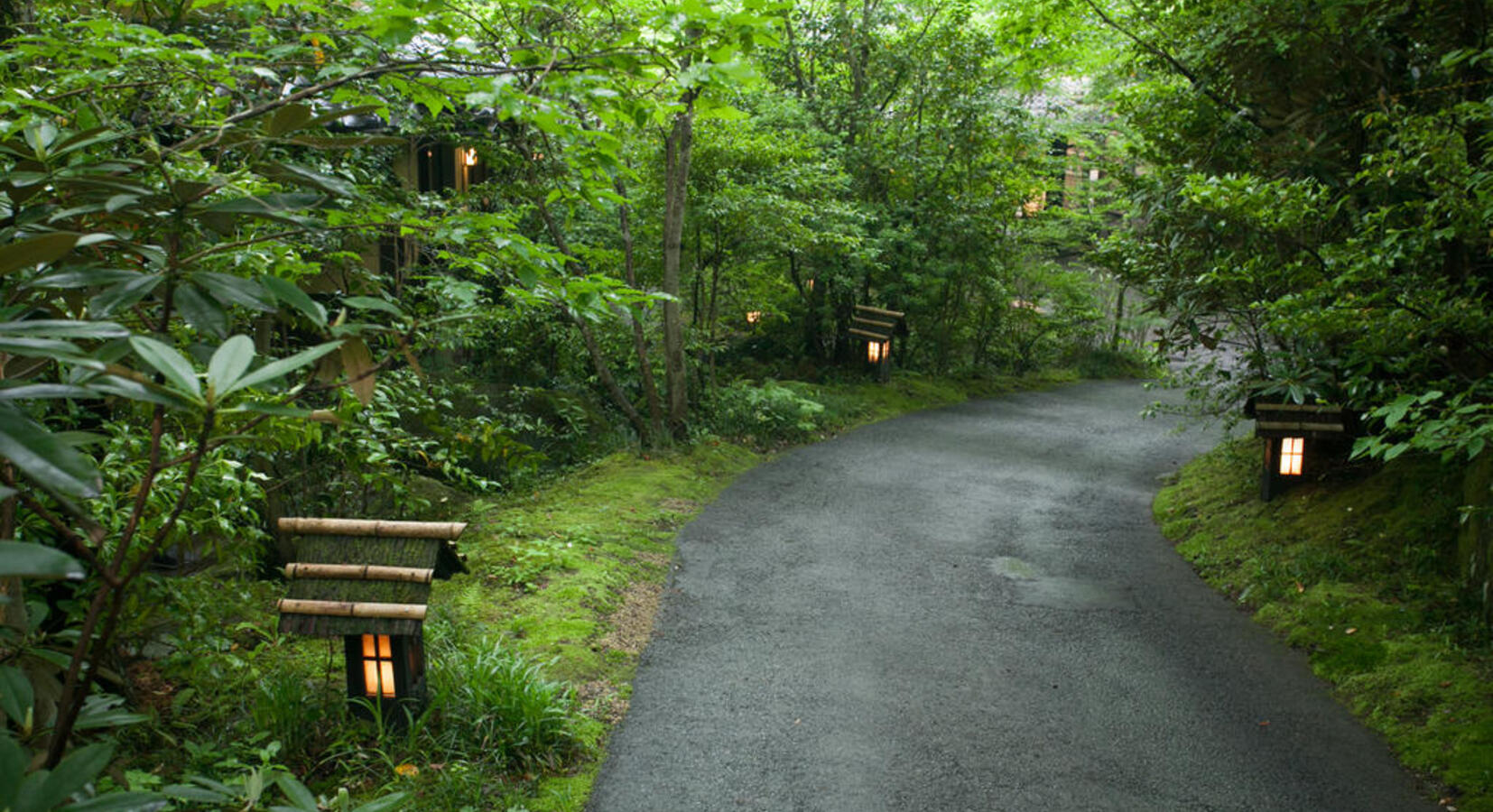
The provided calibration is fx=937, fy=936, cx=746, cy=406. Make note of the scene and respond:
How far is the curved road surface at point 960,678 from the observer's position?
4.95 meters

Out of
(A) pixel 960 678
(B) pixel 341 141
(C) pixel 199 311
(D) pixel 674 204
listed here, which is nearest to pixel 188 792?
(C) pixel 199 311

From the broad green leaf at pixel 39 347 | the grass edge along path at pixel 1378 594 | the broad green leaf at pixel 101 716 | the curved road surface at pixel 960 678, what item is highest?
the broad green leaf at pixel 39 347

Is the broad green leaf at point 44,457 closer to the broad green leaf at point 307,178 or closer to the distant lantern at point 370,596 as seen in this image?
the broad green leaf at point 307,178

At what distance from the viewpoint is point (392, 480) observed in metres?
5.54

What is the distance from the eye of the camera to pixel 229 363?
147 cm

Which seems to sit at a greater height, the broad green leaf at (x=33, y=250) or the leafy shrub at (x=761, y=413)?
the broad green leaf at (x=33, y=250)

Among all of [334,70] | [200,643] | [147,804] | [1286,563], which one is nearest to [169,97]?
[334,70]

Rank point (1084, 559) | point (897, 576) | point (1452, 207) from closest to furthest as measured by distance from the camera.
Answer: point (1452, 207)
point (897, 576)
point (1084, 559)

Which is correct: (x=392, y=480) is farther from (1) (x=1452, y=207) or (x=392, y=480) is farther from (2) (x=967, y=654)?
(1) (x=1452, y=207)

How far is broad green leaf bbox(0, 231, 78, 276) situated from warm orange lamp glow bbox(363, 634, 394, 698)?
11.0 feet

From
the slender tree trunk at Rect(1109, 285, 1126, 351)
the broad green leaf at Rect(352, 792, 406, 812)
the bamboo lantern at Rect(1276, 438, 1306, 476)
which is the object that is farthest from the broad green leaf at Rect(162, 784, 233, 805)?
the slender tree trunk at Rect(1109, 285, 1126, 351)

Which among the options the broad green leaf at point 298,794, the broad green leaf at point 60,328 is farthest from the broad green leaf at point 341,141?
the broad green leaf at point 298,794

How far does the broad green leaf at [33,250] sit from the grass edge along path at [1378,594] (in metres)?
6.13

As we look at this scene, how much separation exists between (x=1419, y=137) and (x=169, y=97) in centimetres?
669
